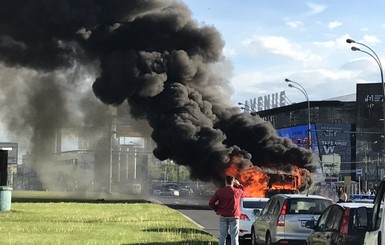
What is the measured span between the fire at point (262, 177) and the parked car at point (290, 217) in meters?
19.0

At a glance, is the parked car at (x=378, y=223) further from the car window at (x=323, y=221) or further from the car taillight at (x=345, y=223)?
the car window at (x=323, y=221)

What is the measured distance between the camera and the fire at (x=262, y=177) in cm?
3306

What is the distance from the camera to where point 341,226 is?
28.2ft

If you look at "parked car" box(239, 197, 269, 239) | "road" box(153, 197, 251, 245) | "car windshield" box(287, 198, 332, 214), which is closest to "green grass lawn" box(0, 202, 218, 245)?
"parked car" box(239, 197, 269, 239)

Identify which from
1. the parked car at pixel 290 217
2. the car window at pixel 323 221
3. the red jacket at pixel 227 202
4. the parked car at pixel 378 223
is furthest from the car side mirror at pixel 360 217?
the parked car at pixel 290 217

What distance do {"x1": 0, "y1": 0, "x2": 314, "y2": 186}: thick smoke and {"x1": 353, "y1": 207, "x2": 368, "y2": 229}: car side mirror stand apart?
25.6 metres

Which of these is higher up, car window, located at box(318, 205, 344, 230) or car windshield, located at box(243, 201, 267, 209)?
car window, located at box(318, 205, 344, 230)

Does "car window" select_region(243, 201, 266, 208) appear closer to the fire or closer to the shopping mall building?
the fire

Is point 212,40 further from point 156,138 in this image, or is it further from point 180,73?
point 156,138

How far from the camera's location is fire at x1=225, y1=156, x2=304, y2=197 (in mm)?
33062

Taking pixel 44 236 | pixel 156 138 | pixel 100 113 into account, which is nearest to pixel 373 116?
pixel 100 113

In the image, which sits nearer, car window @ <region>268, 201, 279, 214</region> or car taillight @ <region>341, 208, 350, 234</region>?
car taillight @ <region>341, 208, 350, 234</region>

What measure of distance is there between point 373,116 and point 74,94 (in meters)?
44.9

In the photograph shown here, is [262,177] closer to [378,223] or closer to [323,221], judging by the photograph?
[323,221]
